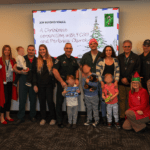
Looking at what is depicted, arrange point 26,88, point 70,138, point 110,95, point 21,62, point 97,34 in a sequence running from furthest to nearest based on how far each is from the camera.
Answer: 1. point 97,34
2. point 26,88
3. point 21,62
4. point 110,95
5. point 70,138

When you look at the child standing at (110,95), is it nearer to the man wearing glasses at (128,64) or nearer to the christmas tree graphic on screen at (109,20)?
the man wearing glasses at (128,64)

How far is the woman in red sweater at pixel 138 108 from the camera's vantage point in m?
2.48

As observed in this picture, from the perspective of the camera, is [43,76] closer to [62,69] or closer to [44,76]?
[44,76]

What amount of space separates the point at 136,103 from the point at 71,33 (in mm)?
1924

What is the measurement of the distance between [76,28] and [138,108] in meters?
2.01

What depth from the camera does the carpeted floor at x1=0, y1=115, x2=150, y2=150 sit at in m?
2.14

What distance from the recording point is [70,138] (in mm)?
2375

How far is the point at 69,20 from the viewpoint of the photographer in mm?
3258

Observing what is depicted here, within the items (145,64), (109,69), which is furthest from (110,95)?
(145,64)

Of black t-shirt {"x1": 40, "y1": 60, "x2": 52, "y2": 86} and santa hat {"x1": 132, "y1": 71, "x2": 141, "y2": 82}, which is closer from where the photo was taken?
santa hat {"x1": 132, "y1": 71, "x2": 141, "y2": 82}

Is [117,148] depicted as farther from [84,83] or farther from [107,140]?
[84,83]

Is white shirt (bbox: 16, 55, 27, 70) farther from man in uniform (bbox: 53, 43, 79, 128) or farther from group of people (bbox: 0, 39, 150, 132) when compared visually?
man in uniform (bbox: 53, 43, 79, 128)

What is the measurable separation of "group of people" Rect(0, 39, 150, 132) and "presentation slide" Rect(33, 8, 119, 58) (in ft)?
1.55

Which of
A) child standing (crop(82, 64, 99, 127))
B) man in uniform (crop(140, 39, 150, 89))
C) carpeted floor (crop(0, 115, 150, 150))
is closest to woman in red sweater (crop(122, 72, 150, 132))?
carpeted floor (crop(0, 115, 150, 150))
